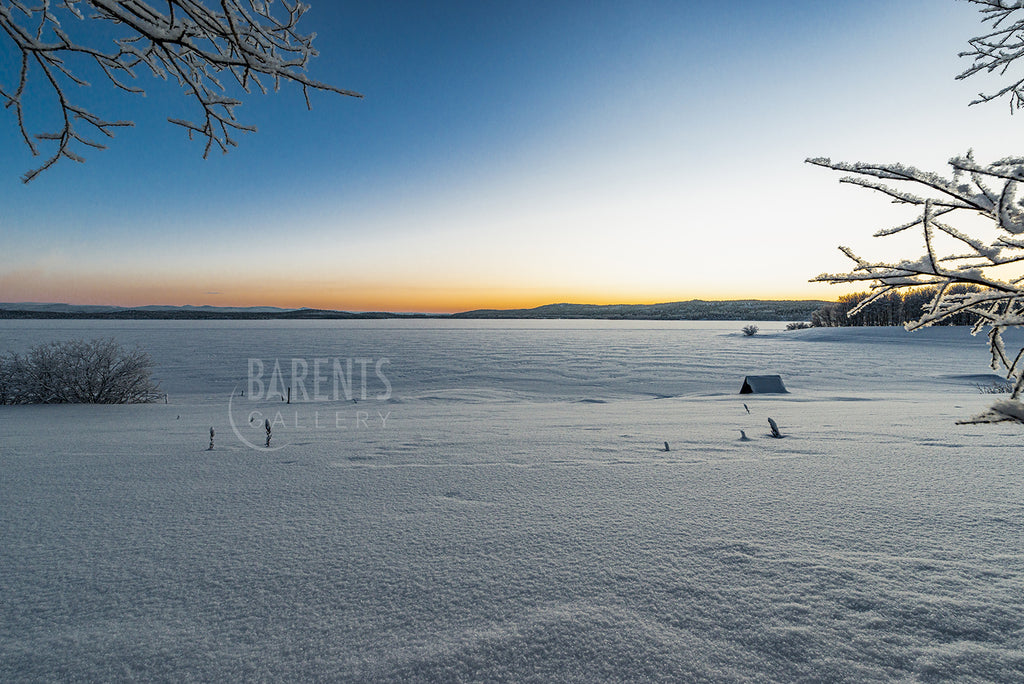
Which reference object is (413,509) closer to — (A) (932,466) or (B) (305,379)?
(A) (932,466)

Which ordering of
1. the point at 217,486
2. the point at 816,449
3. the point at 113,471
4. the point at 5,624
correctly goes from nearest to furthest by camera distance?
the point at 5,624
the point at 217,486
the point at 113,471
the point at 816,449

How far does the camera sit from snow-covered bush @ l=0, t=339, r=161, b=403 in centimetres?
765

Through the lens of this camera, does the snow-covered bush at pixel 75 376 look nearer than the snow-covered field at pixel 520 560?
No

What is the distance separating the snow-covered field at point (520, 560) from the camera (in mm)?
1171

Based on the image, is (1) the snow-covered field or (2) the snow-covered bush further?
(2) the snow-covered bush

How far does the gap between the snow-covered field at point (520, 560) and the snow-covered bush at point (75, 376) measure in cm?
597

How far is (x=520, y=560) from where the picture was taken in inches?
64.8

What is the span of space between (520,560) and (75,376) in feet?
33.8

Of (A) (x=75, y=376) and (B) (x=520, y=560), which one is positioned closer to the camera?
(B) (x=520, y=560)

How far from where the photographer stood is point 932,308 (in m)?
1.81

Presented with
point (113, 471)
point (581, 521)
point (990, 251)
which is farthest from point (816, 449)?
point (113, 471)

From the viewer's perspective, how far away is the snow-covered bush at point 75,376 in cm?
765

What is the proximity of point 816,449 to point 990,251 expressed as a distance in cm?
192

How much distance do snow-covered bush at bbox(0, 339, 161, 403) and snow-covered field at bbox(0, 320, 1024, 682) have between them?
597 cm
